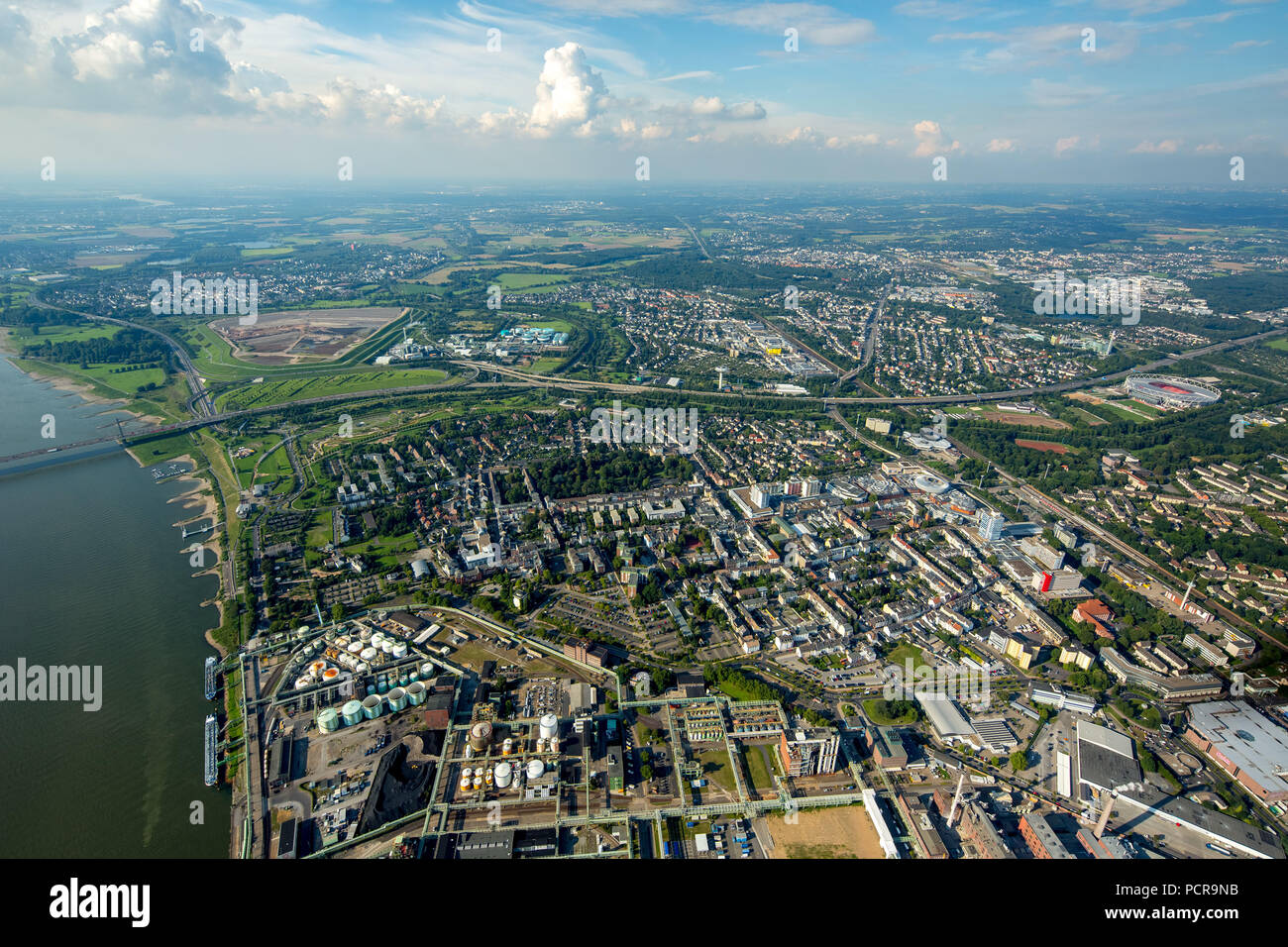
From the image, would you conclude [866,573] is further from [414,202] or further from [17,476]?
[414,202]

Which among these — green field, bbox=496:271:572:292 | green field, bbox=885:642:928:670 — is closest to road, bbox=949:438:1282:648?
green field, bbox=885:642:928:670

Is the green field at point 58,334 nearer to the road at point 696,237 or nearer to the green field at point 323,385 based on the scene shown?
the green field at point 323,385

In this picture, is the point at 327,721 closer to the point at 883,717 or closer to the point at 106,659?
the point at 106,659

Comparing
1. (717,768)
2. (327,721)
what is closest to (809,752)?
(717,768)

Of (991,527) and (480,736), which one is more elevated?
(991,527)

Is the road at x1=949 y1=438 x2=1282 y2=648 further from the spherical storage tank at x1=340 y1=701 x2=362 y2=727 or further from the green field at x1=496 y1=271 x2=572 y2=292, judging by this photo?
the green field at x1=496 y1=271 x2=572 y2=292

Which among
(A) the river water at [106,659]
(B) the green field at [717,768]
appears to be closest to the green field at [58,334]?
(A) the river water at [106,659]
